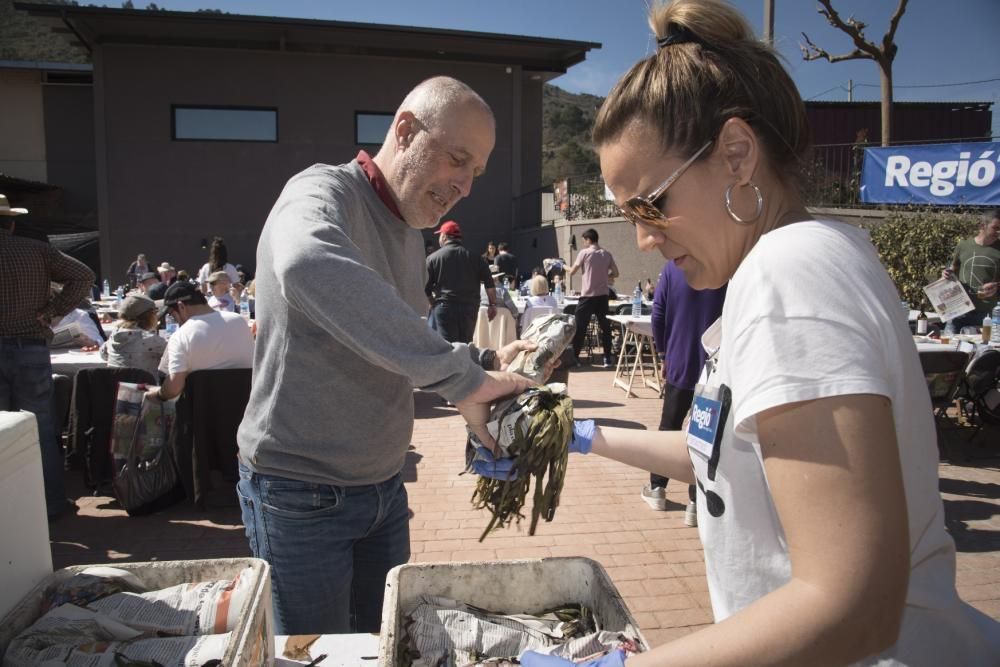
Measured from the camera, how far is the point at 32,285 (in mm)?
4359

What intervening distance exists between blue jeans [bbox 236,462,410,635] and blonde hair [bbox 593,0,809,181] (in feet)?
4.04

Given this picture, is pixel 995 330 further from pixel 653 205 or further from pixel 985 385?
pixel 653 205

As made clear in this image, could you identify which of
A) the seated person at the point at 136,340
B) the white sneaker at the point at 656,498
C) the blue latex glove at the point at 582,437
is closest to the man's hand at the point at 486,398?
the blue latex glove at the point at 582,437

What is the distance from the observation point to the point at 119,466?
4672 millimetres

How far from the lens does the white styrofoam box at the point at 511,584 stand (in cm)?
155

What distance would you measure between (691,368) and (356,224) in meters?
3.47

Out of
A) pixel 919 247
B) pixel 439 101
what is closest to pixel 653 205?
pixel 439 101

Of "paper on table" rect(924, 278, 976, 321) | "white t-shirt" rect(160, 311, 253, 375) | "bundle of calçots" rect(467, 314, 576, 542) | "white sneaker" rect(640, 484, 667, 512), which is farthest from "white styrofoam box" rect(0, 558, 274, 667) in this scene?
"paper on table" rect(924, 278, 976, 321)

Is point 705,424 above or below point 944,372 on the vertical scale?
above

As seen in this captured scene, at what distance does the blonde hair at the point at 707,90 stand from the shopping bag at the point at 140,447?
4.56 meters

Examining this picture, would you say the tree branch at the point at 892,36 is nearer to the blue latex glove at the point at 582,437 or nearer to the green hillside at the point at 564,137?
the blue latex glove at the point at 582,437

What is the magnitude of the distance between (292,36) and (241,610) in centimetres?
2038

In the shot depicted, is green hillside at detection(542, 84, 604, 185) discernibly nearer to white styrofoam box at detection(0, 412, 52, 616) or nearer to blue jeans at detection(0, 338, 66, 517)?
blue jeans at detection(0, 338, 66, 517)

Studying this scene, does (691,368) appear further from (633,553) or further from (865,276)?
(865,276)
